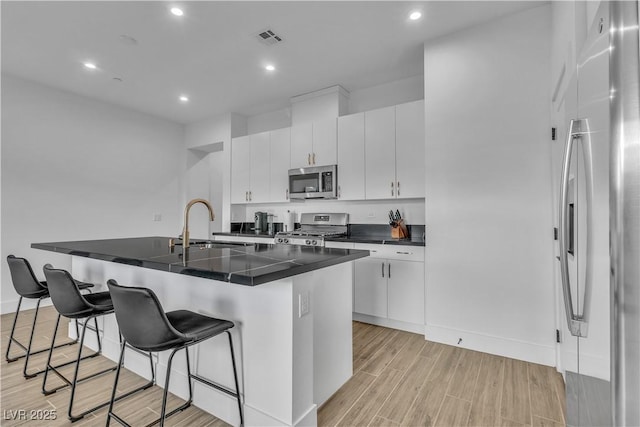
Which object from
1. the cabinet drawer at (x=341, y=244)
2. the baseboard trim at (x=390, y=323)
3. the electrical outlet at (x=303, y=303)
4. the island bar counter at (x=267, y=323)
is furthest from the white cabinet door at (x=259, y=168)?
the electrical outlet at (x=303, y=303)

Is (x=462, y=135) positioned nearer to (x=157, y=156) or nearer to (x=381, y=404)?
(x=381, y=404)

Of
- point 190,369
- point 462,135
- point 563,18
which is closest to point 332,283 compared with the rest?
point 190,369

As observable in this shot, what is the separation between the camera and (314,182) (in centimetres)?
395

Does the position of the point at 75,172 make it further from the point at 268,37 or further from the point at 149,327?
the point at 149,327

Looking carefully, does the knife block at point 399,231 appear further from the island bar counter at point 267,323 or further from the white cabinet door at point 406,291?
the island bar counter at point 267,323

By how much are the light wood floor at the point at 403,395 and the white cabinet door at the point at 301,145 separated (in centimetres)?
247

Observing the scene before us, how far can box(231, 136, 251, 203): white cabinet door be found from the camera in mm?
4719

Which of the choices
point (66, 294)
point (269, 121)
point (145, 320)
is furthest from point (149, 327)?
point (269, 121)

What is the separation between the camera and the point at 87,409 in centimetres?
183

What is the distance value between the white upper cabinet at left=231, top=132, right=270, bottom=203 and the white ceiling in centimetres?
70

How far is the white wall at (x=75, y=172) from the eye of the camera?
12.1 feet

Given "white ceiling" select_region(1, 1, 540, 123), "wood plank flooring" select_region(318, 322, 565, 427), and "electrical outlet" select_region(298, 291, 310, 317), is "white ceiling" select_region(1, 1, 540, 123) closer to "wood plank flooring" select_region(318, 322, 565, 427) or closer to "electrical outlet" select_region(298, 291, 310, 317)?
"electrical outlet" select_region(298, 291, 310, 317)

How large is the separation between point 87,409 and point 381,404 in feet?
5.81

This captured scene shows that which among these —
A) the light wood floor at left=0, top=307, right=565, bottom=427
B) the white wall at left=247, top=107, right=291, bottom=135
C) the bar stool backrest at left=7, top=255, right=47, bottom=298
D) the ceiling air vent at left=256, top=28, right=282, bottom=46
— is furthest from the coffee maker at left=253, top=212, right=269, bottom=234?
the bar stool backrest at left=7, top=255, right=47, bottom=298
